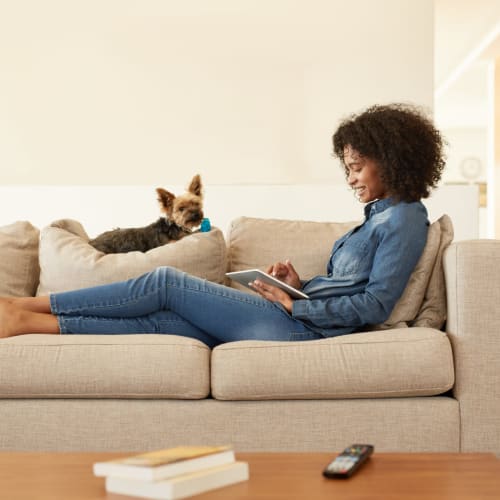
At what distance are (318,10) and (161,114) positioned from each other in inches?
48.9

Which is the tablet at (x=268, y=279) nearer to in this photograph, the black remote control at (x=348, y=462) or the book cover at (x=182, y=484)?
the black remote control at (x=348, y=462)

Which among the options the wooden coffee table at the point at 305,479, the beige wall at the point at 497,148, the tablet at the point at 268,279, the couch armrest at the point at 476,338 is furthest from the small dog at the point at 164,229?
the beige wall at the point at 497,148

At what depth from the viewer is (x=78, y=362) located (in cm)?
226

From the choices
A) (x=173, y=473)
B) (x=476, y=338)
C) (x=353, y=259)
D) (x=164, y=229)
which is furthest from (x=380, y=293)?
(x=164, y=229)

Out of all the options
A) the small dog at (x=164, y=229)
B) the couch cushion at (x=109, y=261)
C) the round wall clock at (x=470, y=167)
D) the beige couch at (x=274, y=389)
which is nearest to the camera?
the beige couch at (x=274, y=389)

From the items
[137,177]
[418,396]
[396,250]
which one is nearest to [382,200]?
[396,250]

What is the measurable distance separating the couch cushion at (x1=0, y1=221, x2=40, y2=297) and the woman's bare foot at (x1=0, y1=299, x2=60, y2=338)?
0.51m

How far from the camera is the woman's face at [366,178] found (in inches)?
107

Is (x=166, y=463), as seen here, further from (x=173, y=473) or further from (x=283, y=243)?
(x=283, y=243)

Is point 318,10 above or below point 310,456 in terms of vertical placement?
above

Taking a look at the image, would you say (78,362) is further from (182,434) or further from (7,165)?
(7,165)

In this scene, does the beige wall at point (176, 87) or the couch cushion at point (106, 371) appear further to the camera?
the beige wall at point (176, 87)

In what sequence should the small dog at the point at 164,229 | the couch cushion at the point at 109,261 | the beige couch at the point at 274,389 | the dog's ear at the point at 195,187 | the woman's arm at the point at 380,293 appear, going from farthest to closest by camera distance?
the dog's ear at the point at 195,187 → the small dog at the point at 164,229 → the couch cushion at the point at 109,261 → the woman's arm at the point at 380,293 → the beige couch at the point at 274,389

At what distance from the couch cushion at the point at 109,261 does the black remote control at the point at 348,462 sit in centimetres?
165
